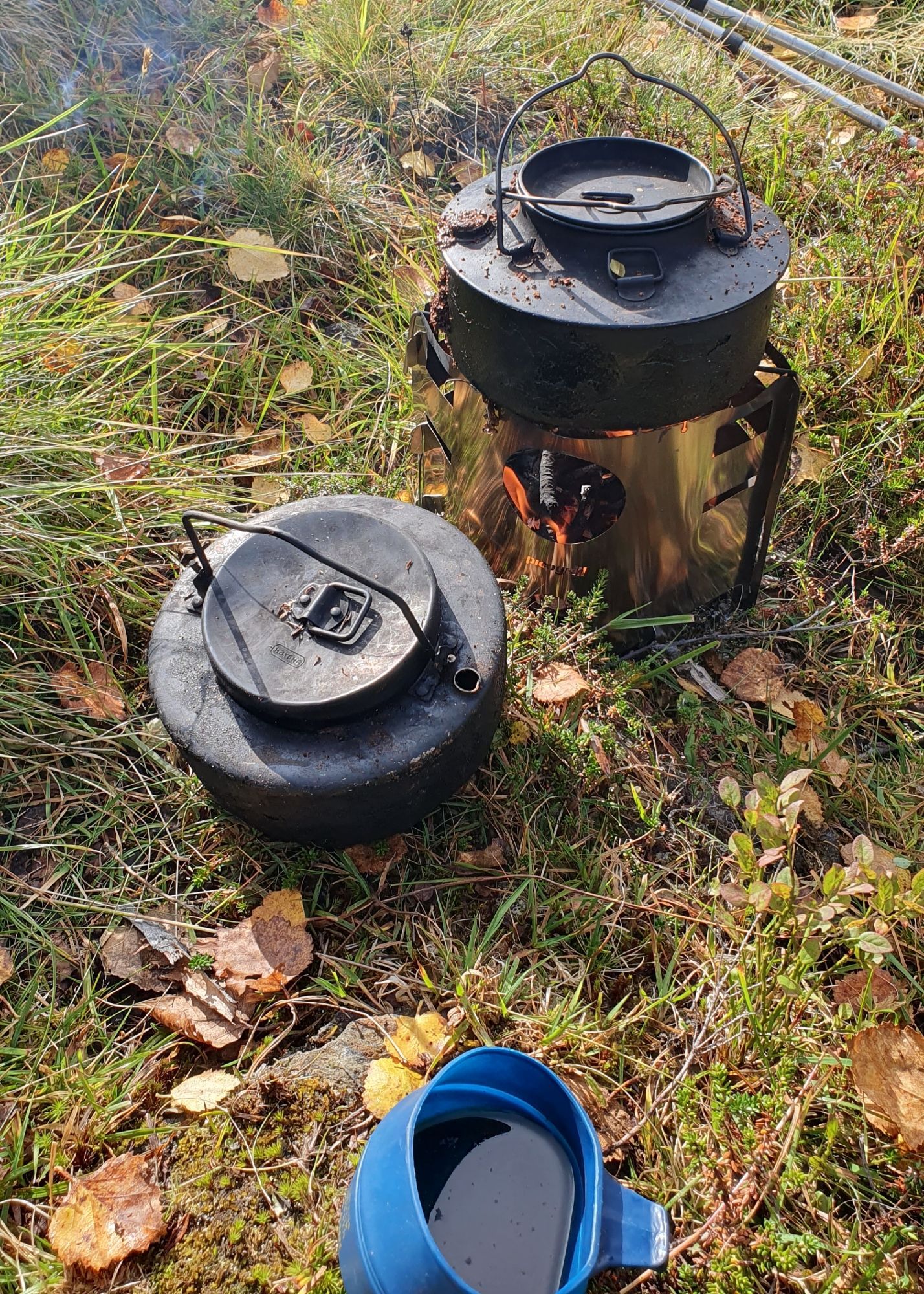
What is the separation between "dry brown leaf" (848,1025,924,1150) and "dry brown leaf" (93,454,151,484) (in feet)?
7.53

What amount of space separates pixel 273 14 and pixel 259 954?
14.3 ft

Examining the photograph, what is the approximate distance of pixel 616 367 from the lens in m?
1.99

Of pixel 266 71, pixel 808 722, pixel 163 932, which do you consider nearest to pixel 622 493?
pixel 808 722

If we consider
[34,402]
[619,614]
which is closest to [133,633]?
[34,402]

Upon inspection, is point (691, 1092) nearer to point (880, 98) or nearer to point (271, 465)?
point (271, 465)

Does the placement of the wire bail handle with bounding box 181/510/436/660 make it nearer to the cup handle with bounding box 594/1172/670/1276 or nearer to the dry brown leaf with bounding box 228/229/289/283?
the cup handle with bounding box 594/1172/670/1276

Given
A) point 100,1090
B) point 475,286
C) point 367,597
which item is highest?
point 475,286

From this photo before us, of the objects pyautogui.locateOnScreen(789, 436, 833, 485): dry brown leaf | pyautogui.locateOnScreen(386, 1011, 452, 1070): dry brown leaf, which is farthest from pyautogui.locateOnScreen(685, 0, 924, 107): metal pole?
pyautogui.locateOnScreen(386, 1011, 452, 1070): dry brown leaf

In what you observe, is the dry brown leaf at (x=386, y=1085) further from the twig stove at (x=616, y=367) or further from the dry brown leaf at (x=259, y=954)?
the twig stove at (x=616, y=367)

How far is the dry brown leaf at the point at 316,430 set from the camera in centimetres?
304

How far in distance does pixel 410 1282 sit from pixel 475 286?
1882mm

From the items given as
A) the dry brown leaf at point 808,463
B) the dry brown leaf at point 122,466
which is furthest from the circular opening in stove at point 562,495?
the dry brown leaf at point 122,466

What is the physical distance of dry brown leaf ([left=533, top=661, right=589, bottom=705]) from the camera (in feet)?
7.73

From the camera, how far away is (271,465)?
9.91 feet
